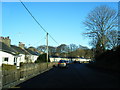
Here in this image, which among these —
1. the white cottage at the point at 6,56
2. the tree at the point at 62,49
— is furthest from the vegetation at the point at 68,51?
the white cottage at the point at 6,56

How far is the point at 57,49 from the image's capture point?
A: 127875 millimetres

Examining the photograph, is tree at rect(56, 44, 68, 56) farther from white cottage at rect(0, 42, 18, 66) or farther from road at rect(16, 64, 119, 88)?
road at rect(16, 64, 119, 88)

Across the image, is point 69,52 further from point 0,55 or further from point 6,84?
point 6,84

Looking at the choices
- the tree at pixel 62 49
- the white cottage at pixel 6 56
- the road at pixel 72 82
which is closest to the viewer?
the road at pixel 72 82

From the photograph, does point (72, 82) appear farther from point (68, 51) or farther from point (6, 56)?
point (68, 51)

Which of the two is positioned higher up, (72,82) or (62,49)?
(62,49)

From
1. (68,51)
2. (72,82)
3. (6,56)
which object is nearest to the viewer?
(72,82)

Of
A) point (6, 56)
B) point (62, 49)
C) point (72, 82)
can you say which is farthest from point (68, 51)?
point (72, 82)

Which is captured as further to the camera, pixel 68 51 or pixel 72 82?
pixel 68 51

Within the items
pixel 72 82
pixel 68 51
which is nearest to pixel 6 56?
pixel 72 82

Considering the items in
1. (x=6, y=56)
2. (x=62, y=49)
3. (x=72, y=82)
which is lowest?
(x=72, y=82)

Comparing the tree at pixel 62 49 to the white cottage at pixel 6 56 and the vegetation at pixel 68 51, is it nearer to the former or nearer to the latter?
the vegetation at pixel 68 51

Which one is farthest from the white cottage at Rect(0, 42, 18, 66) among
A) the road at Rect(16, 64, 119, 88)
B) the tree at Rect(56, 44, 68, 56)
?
the tree at Rect(56, 44, 68, 56)

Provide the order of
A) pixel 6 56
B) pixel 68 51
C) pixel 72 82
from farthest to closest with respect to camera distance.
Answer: pixel 68 51, pixel 6 56, pixel 72 82
